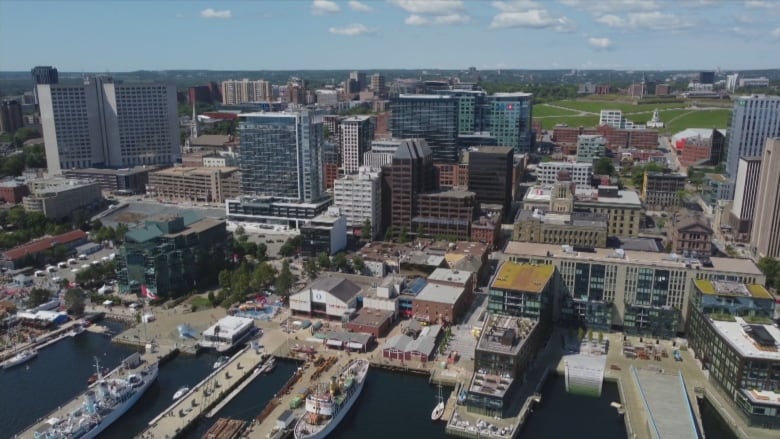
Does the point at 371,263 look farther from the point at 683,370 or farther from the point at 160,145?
the point at 160,145

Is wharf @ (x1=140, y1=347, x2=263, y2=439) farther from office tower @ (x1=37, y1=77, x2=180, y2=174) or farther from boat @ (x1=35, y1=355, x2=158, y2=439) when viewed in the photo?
office tower @ (x1=37, y1=77, x2=180, y2=174)

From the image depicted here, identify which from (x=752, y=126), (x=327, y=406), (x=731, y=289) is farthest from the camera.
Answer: (x=752, y=126)

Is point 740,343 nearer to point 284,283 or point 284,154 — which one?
point 284,283

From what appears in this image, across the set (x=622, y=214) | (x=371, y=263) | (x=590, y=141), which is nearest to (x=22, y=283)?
(x=371, y=263)

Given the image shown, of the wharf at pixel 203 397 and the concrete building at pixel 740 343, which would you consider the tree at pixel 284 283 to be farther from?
the concrete building at pixel 740 343

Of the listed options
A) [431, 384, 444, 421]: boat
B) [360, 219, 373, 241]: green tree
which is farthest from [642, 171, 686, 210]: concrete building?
[431, 384, 444, 421]: boat

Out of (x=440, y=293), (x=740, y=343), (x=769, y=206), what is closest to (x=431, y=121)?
(x=769, y=206)
